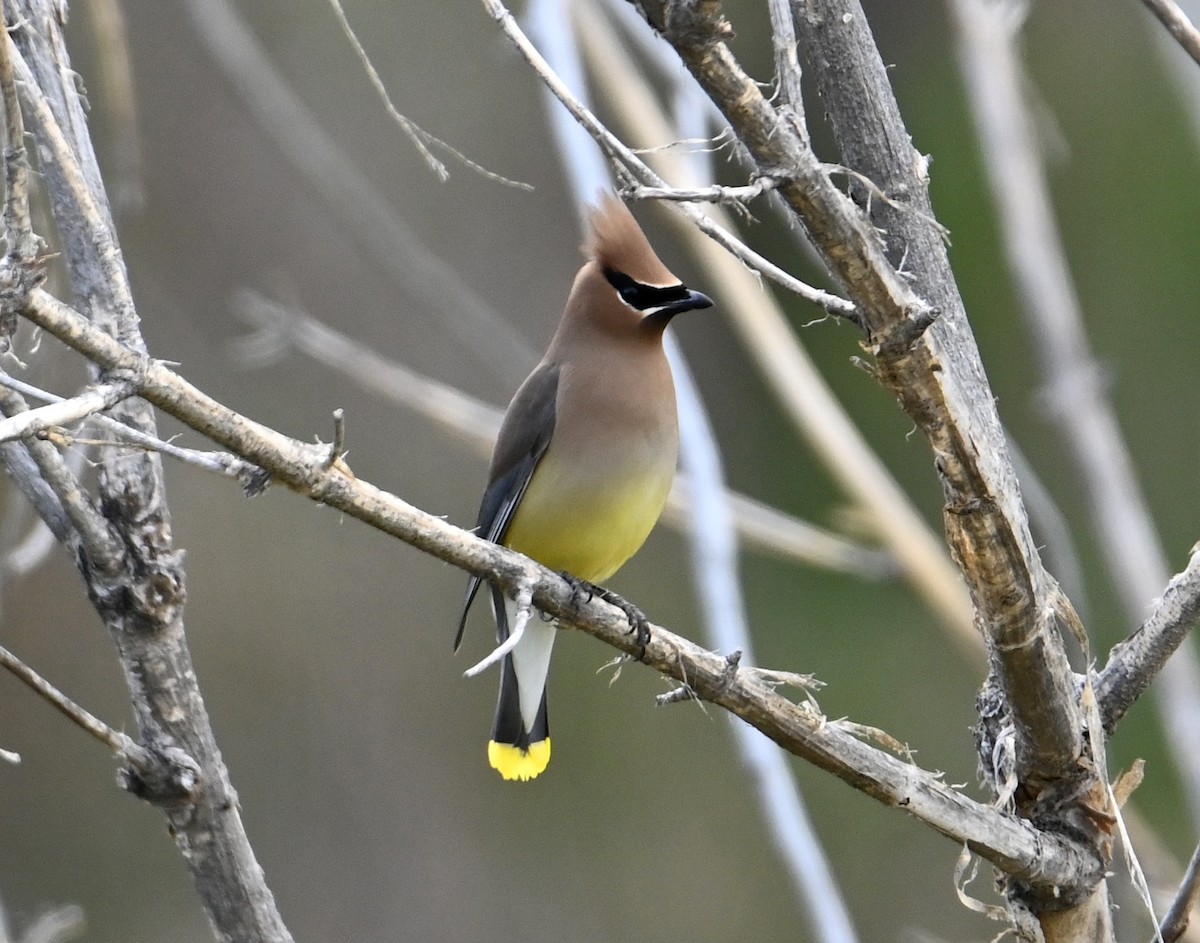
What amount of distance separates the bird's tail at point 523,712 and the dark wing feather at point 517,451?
29cm

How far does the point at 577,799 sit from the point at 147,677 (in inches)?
216

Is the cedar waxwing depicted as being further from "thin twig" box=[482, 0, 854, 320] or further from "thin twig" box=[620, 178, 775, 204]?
"thin twig" box=[620, 178, 775, 204]

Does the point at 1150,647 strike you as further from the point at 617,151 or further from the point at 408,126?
the point at 408,126

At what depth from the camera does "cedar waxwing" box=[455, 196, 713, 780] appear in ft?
9.95

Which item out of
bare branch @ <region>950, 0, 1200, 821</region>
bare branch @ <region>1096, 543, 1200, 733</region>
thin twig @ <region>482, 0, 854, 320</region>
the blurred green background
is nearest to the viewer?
thin twig @ <region>482, 0, 854, 320</region>

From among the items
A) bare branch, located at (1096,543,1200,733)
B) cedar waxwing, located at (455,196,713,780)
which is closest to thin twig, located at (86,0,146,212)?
cedar waxwing, located at (455,196,713,780)

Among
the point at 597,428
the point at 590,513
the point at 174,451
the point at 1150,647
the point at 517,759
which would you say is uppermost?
the point at 174,451

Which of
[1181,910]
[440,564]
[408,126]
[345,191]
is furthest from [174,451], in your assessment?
[440,564]

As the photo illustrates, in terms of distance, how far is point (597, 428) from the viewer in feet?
10.1

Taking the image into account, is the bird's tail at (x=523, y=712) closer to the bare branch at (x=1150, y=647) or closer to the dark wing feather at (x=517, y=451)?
the dark wing feather at (x=517, y=451)

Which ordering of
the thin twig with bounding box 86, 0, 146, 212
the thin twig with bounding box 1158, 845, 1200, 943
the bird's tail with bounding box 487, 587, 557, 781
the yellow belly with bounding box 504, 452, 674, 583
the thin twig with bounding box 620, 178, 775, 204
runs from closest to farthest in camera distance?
the thin twig with bounding box 620, 178, 775, 204
the thin twig with bounding box 1158, 845, 1200, 943
the thin twig with bounding box 86, 0, 146, 212
the yellow belly with bounding box 504, 452, 674, 583
the bird's tail with bounding box 487, 587, 557, 781

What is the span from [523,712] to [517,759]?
0.33ft

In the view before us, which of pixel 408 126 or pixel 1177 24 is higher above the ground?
pixel 1177 24

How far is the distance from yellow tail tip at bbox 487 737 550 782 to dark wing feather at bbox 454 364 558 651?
0.39 meters
